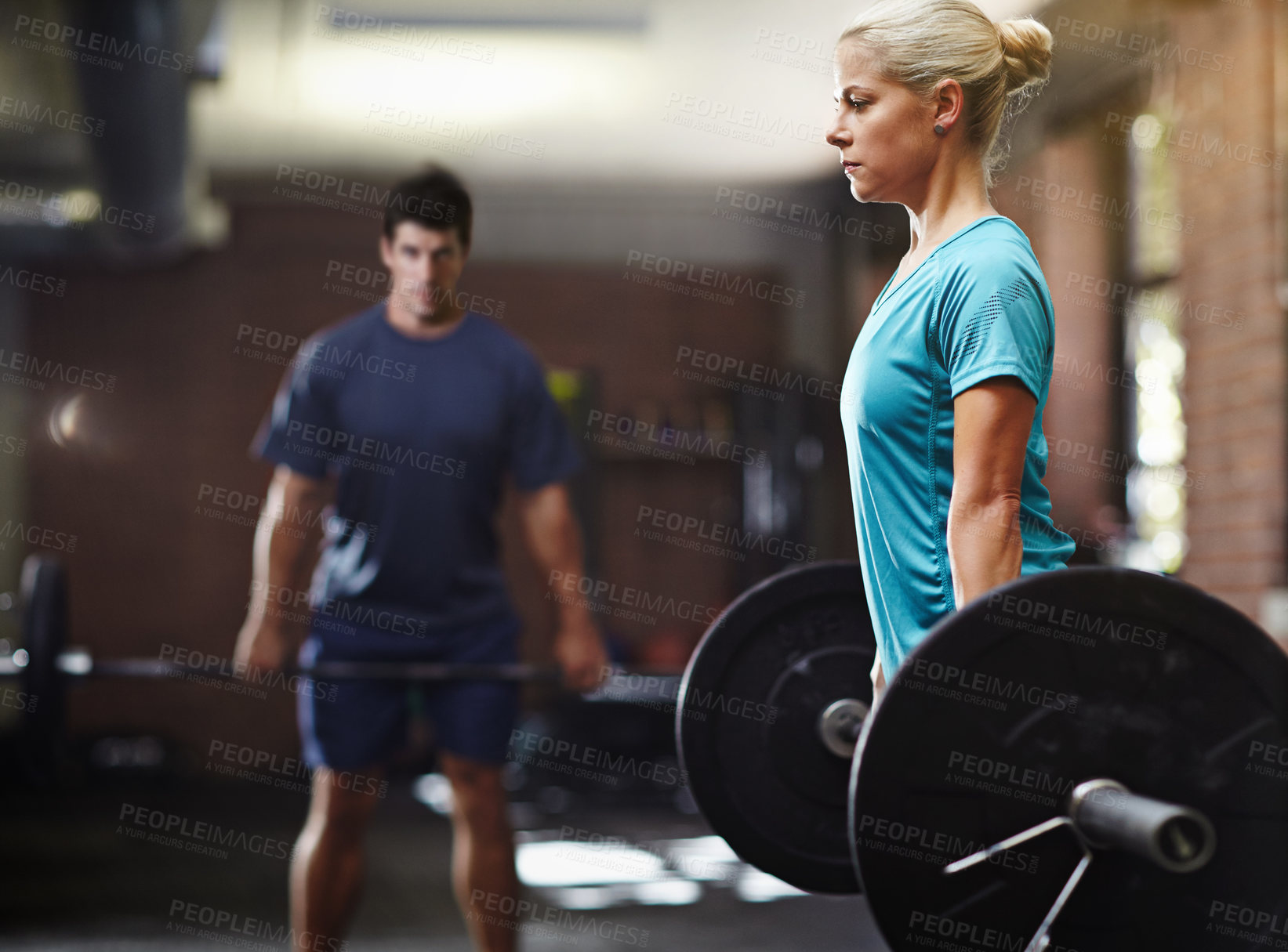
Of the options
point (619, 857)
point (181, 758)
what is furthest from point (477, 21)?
point (181, 758)

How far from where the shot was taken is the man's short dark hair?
1.79m

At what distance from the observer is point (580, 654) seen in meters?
2.02

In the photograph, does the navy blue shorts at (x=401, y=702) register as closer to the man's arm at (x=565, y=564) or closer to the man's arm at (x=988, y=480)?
the man's arm at (x=565, y=564)

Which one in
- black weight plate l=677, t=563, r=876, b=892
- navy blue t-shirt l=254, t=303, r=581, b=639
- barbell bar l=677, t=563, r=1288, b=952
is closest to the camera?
barbell bar l=677, t=563, r=1288, b=952

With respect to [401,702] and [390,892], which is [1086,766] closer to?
[401,702]

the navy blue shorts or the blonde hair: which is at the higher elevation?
the blonde hair

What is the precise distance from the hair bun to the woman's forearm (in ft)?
1.10

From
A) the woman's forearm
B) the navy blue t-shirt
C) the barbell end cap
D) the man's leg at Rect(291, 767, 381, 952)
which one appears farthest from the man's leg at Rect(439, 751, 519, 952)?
the woman's forearm

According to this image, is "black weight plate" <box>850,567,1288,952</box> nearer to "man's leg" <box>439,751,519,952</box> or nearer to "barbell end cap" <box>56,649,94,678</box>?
"man's leg" <box>439,751,519,952</box>

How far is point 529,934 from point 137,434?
3.71 meters

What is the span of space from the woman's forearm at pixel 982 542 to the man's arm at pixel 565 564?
45.4 inches

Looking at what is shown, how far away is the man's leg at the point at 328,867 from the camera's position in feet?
6.61

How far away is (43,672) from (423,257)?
846 millimetres

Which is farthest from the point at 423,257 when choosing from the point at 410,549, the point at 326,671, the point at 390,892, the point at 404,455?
the point at 390,892
